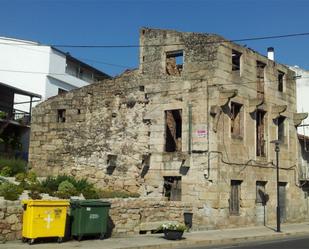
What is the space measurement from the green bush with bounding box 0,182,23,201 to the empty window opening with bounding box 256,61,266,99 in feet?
46.9

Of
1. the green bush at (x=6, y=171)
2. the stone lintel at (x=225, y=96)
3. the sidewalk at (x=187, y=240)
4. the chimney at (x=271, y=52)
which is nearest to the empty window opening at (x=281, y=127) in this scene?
the sidewalk at (x=187, y=240)

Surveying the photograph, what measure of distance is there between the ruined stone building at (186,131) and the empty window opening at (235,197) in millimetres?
47

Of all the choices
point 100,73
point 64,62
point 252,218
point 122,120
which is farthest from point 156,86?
point 100,73

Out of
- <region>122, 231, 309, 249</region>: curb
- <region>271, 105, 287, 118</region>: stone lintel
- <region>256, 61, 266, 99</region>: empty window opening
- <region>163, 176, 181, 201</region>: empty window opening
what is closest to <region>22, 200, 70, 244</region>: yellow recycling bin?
<region>122, 231, 309, 249</region>: curb

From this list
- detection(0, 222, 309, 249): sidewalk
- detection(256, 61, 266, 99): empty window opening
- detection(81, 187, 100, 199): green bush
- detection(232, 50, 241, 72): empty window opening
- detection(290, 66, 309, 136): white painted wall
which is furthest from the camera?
detection(290, 66, 309, 136): white painted wall

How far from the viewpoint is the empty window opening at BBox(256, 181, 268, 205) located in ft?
83.2

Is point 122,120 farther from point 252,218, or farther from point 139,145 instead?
point 252,218

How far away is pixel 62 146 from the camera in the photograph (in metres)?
26.7

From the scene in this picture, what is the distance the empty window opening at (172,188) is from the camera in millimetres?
23297

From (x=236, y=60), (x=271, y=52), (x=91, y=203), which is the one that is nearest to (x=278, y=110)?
(x=236, y=60)

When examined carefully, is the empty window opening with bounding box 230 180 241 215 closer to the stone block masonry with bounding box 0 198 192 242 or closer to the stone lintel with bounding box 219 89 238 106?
the stone block masonry with bounding box 0 198 192 242

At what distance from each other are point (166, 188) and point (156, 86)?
4.96m

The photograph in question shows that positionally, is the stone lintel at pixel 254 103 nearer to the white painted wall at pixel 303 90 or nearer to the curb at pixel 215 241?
the curb at pixel 215 241

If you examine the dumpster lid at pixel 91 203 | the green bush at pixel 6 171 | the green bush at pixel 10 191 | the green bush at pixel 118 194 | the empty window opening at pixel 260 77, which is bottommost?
the dumpster lid at pixel 91 203
